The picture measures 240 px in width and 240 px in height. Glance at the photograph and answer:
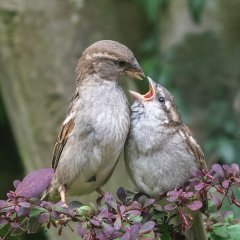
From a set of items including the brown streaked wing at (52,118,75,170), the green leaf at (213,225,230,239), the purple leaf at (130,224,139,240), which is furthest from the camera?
the brown streaked wing at (52,118,75,170)

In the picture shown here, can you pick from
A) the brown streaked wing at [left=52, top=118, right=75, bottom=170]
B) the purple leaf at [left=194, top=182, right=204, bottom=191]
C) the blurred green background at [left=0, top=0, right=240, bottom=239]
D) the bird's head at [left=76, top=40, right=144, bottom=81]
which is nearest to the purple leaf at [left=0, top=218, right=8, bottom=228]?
the purple leaf at [left=194, top=182, right=204, bottom=191]

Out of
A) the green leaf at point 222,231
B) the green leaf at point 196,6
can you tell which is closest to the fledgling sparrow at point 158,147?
the green leaf at point 222,231

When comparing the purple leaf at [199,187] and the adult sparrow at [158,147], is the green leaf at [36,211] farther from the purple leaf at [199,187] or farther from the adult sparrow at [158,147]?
the adult sparrow at [158,147]

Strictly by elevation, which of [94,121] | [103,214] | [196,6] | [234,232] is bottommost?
[234,232]

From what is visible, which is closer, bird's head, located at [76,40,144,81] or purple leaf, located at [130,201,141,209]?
purple leaf, located at [130,201,141,209]

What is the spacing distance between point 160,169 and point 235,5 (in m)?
4.01

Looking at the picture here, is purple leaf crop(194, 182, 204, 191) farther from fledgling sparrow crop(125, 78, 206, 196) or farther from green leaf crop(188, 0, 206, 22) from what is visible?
green leaf crop(188, 0, 206, 22)

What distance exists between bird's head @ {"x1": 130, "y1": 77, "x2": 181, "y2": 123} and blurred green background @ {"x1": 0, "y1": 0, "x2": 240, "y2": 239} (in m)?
1.24

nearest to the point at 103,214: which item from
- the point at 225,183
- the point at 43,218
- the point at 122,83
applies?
the point at 43,218

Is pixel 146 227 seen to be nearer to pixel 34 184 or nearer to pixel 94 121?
pixel 34 184

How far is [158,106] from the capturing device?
3387 millimetres

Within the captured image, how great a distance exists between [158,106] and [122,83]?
1333mm

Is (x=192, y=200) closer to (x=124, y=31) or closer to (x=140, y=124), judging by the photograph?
(x=140, y=124)

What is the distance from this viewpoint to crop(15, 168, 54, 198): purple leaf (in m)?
2.58
